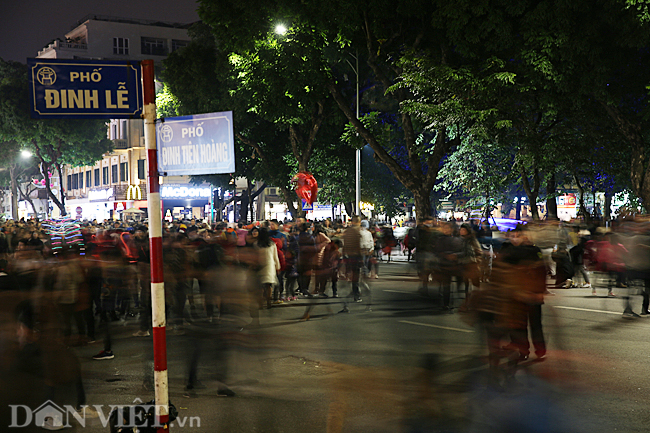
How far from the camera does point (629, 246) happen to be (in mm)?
11500

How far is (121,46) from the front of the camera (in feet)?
224

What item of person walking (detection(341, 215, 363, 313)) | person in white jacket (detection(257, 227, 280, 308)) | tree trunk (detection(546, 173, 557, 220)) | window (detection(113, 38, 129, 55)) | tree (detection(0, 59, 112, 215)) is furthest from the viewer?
window (detection(113, 38, 129, 55))

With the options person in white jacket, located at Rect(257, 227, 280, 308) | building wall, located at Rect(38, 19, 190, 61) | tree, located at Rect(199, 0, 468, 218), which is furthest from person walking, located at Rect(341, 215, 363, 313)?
building wall, located at Rect(38, 19, 190, 61)

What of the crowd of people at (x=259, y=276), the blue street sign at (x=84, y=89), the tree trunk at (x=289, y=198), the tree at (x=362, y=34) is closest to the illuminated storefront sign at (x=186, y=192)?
the tree trunk at (x=289, y=198)

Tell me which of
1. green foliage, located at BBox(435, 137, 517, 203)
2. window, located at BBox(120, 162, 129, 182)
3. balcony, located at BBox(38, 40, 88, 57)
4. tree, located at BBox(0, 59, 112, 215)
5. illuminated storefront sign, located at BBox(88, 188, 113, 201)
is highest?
balcony, located at BBox(38, 40, 88, 57)

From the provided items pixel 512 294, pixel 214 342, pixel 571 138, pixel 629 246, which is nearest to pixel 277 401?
pixel 214 342

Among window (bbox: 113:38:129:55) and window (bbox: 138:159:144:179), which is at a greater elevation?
window (bbox: 113:38:129:55)

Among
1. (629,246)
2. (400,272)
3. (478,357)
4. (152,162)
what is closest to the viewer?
(152,162)

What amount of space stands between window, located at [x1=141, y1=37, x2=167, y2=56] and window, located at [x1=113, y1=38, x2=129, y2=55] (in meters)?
1.89

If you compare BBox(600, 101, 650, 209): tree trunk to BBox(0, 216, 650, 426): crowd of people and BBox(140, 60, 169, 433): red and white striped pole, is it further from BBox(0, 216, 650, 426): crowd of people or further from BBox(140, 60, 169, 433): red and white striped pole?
BBox(140, 60, 169, 433): red and white striped pole

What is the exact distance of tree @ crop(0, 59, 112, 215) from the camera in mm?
40562

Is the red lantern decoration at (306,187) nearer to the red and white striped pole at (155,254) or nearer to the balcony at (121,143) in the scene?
the red and white striped pole at (155,254)

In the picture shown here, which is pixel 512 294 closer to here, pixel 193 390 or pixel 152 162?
pixel 193 390

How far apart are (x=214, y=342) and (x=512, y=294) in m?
3.54
